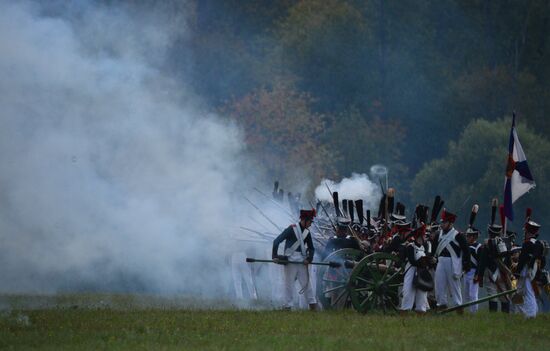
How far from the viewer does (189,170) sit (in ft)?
75.7

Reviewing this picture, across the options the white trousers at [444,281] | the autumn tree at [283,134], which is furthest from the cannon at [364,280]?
the autumn tree at [283,134]

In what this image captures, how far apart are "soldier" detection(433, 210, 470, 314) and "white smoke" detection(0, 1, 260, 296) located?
15.6 feet

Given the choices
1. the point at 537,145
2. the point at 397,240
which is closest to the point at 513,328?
the point at 397,240

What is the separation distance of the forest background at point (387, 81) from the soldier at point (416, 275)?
27950 millimetres

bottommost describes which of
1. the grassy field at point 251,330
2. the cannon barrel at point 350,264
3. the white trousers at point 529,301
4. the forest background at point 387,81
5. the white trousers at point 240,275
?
the grassy field at point 251,330

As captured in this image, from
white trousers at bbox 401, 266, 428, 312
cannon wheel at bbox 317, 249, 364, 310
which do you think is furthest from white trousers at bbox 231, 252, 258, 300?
white trousers at bbox 401, 266, 428, 312

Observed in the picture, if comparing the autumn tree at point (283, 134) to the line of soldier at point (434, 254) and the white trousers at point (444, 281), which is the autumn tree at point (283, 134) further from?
the white trousers at point (444, 281)

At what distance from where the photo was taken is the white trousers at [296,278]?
20000 mm

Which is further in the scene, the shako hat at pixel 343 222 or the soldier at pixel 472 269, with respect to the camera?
the soldier at pixel 472 269

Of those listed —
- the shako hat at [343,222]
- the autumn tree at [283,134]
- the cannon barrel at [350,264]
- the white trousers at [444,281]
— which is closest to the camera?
the cannon barrel at [350,264]

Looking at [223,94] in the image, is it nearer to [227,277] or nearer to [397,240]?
[227,277]

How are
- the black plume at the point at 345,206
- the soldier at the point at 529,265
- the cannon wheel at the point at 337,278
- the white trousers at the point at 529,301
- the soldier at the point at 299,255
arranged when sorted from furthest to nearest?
the black plume at the point at 345,206 < the soldier at the point at 299,255 < the cannon wheel at the point at 337,278 < the white trousers at the point at 529,301 < the soldier at the point at 529,265

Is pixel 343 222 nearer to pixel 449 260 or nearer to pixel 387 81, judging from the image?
pixel 449 260

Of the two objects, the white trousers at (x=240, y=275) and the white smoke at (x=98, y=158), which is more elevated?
the white smoke at (x=98, y=158)
